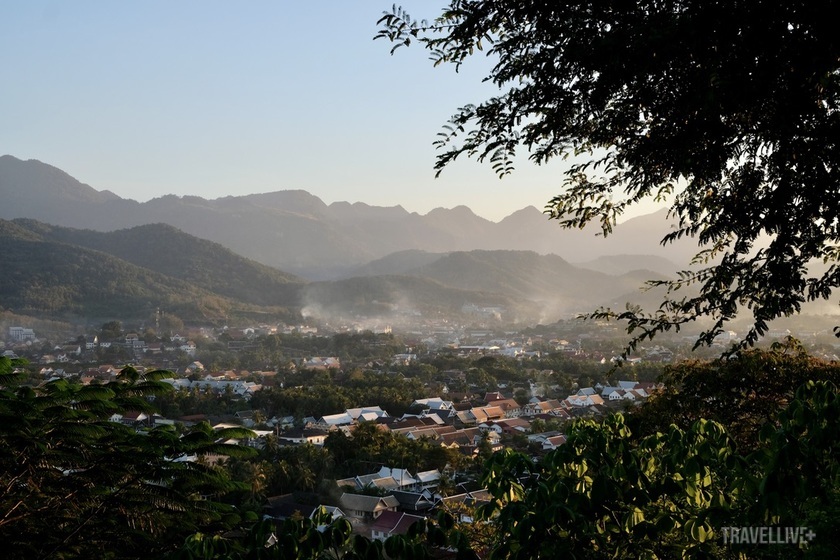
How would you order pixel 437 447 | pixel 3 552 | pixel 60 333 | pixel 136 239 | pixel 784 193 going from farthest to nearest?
pixel 136 239, pixel 60 333, pixel 437 447, pixel 3 552, pixel 784 193

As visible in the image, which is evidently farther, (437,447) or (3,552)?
(437,447)

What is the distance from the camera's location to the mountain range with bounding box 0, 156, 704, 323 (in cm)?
6281

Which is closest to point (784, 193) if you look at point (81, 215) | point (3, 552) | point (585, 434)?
point (585, 434)

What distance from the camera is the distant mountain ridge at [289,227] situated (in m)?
143

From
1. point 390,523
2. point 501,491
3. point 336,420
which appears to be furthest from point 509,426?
point 501,491

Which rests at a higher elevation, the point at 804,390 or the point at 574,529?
the point at 804,390

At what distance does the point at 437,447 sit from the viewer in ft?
59.2

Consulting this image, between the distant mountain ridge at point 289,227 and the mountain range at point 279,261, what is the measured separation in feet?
1.24

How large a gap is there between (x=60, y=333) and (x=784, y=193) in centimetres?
5335

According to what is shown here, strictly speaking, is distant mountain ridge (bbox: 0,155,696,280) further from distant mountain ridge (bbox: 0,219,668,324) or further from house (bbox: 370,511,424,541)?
house (bbox: 370,511,424,541)

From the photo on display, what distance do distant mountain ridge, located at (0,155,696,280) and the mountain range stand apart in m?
0.38

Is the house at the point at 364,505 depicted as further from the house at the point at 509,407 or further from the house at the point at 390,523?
the house at the point at 509,407

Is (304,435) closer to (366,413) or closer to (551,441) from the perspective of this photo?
(366,413)

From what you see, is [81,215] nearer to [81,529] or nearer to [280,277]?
[280,277]
